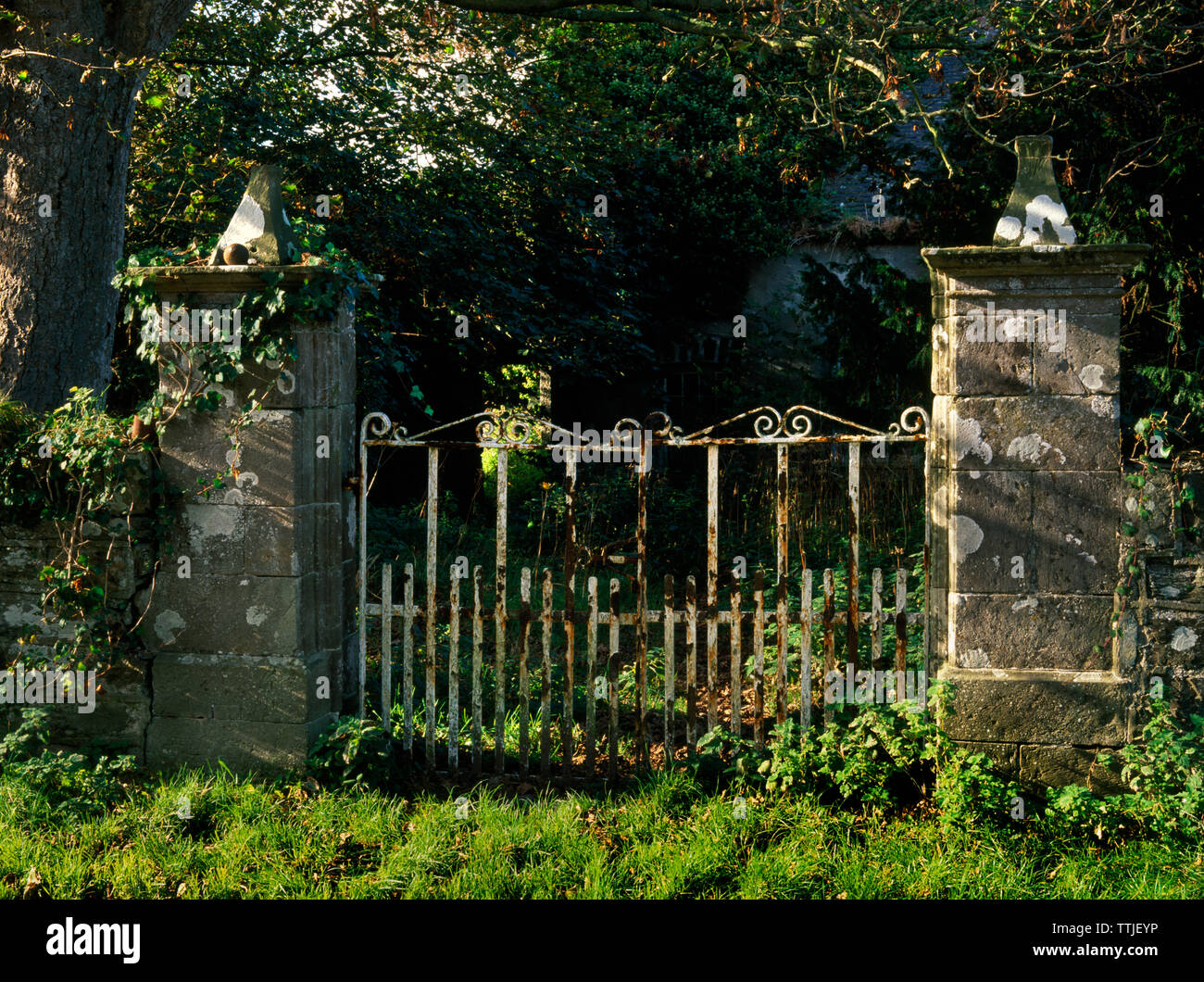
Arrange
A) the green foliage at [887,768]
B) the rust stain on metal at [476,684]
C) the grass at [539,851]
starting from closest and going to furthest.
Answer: the grass at [539,851]
the green foliage at [887,768]
the rust stain on metal at [476,684]

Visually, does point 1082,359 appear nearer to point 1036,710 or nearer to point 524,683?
point 1036,710

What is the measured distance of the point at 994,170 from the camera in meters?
7.92

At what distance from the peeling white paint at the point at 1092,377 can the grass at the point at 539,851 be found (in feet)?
6.21

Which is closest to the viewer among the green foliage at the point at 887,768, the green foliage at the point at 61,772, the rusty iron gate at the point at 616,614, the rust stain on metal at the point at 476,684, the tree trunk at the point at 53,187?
the green foliage at the point at 887,768

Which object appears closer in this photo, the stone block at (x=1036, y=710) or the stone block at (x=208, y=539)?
the stone block at (x=1036, y=710)

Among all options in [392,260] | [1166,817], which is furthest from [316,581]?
[392,260]

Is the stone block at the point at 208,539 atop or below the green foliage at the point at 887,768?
atop
